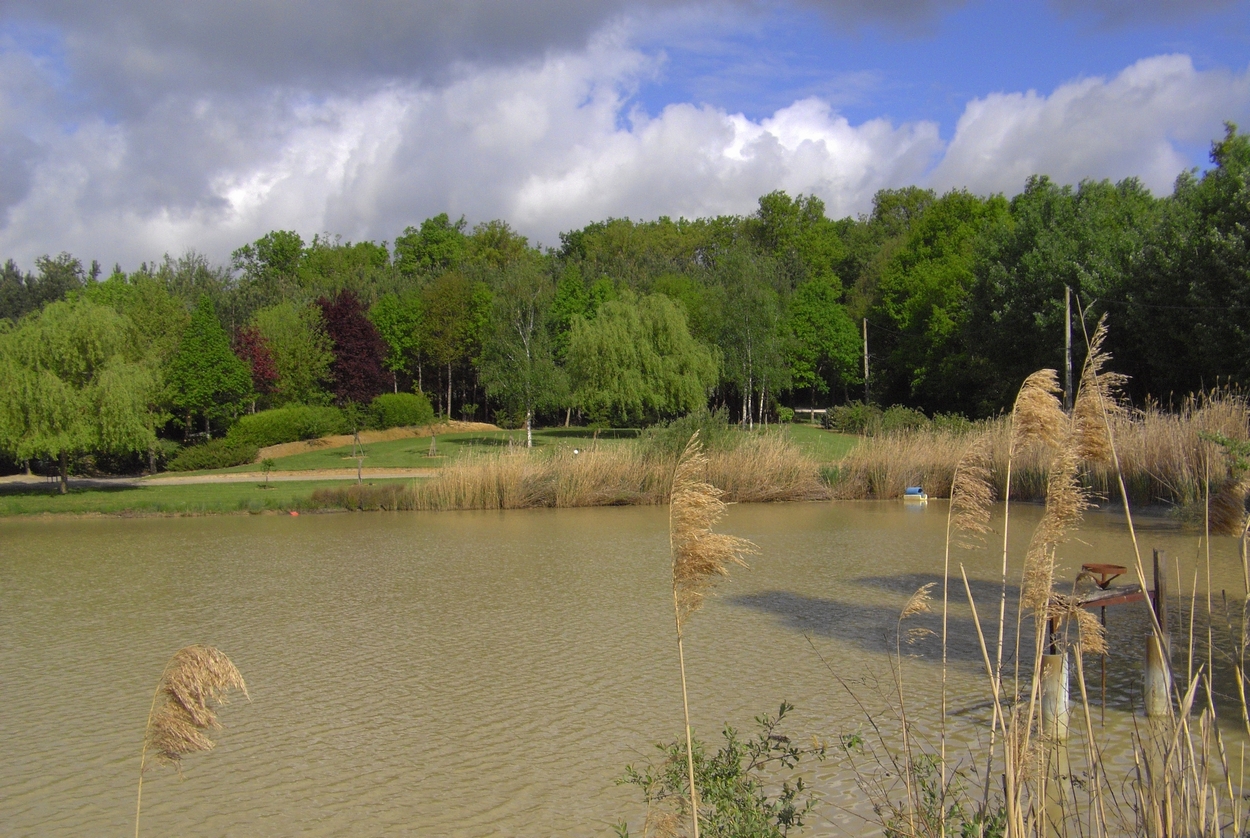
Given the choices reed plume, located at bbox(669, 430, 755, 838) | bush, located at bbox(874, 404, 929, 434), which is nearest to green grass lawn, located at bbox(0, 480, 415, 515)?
bush, located at bbox(874, 404, 929, 434)

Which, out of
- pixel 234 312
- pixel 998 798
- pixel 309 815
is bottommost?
pixel 309 815

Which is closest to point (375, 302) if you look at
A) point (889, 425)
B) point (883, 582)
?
point (889, 425)

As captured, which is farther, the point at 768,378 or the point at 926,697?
the point at 768,378

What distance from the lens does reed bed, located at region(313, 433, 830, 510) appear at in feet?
72.1

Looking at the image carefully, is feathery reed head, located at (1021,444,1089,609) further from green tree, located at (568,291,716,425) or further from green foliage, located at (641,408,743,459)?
green tree, located at (568,291,716,425)

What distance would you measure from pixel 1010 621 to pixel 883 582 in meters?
2.79

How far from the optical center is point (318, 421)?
38625 millimetres

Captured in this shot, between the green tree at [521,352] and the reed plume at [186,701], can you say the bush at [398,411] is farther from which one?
the reed plume at [186,701]

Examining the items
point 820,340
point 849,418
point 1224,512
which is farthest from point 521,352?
point 1224,512

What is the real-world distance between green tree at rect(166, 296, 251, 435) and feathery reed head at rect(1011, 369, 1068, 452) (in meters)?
36.2

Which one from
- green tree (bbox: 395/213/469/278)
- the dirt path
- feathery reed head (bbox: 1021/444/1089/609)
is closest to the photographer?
feathery reed head (bbox: 1021/444/1089/609)

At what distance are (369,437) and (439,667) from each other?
110 ft

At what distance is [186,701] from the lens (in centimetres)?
340

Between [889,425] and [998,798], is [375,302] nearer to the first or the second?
[889,425]
